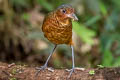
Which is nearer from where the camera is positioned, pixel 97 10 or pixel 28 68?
pixel 28 68

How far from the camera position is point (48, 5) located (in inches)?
310

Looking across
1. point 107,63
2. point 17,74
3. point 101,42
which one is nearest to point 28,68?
point 17,74

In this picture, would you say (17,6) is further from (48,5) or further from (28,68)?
(28,68)

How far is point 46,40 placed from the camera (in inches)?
300

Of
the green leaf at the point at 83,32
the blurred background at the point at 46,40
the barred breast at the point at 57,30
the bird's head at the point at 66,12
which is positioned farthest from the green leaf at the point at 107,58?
the bird's head at the point at 66,12

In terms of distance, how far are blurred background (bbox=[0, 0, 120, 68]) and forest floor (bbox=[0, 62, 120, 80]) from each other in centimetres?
295

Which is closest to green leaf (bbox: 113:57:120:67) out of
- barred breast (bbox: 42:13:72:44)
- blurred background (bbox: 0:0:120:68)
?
blurred background (bbox: 0:0:120:68)

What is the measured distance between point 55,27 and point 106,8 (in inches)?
138

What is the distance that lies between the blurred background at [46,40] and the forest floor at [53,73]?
2.95 m

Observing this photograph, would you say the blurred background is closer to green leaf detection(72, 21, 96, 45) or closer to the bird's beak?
green leaf detection(72, 21, 96, 45)

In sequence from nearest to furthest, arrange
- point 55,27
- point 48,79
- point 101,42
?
point 48,79, point 55,27, point 101,42

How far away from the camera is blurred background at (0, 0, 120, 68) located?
738cm

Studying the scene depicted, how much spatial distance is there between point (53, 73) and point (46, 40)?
11.0 ft

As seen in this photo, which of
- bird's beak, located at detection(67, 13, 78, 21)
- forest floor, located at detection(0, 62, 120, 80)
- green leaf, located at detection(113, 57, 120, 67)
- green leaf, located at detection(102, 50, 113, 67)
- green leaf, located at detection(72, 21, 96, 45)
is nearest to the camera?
forest floor, located at detection(0, 62, 120, 80)
